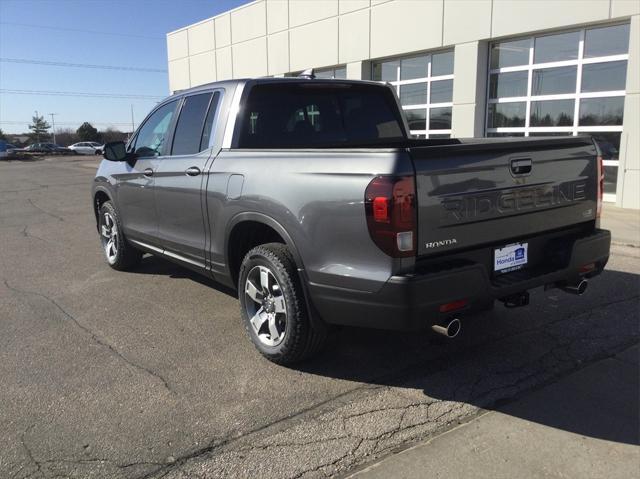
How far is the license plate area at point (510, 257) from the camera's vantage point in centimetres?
345

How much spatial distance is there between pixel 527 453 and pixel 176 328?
114 inches

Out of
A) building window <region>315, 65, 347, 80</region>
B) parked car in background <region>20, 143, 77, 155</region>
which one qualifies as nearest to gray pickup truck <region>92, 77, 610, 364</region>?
building window <region>315, 65, 347, 80</region>

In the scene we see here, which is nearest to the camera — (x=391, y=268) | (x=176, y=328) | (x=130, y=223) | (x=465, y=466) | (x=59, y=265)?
(x=465, y=466)

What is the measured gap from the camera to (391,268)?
9.96 ft

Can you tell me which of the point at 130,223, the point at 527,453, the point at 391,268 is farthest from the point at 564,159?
the point at 130,223

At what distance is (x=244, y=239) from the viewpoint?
14.0 feet

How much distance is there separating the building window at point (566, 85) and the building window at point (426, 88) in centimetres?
146

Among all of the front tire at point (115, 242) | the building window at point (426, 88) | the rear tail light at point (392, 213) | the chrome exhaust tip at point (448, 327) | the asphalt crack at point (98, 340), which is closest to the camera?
the rear tail light at point (392, 213)

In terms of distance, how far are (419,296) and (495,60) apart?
1209 cm

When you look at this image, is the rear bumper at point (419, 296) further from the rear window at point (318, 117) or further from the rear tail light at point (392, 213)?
the rear window at point (318, 117)

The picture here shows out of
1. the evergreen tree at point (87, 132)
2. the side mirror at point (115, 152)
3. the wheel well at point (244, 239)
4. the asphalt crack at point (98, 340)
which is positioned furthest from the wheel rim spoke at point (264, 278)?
the evergreen tree at point (87, 132)

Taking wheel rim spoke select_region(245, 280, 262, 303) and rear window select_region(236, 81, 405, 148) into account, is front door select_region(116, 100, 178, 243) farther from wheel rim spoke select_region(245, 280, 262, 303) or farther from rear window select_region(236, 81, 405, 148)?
wheel rim spoke select_region(245, 280, 262, 303)

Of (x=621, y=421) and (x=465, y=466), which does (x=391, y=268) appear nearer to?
(x=465, y=466)

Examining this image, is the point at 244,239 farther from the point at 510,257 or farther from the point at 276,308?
the point at 510,257
